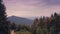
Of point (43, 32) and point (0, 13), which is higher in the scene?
point (0, 13)

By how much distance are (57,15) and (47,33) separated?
1252cm

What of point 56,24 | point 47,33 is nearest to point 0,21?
point 47,33

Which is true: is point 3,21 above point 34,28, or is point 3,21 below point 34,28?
above

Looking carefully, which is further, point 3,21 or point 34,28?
point 34,28

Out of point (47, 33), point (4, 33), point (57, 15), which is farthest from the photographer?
point (57, 15)

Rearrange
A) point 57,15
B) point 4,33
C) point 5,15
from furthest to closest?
1. point 57,15
2. point 5,15
3. point 4,33

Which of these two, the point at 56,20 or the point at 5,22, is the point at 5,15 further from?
the point at 56,20

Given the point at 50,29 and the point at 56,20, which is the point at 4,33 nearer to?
the point at 50,29

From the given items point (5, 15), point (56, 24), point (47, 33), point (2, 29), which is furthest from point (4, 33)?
point (56, 24)

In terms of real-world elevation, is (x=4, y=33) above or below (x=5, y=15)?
below

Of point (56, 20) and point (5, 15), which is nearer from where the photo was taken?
point (5, 15)

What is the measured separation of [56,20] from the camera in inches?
2315

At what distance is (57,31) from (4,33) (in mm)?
25043

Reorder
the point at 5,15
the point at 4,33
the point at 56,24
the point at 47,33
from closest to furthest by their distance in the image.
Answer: the point at 4,33
the point at 5,15
the point at 47,33
the point at 56,24
